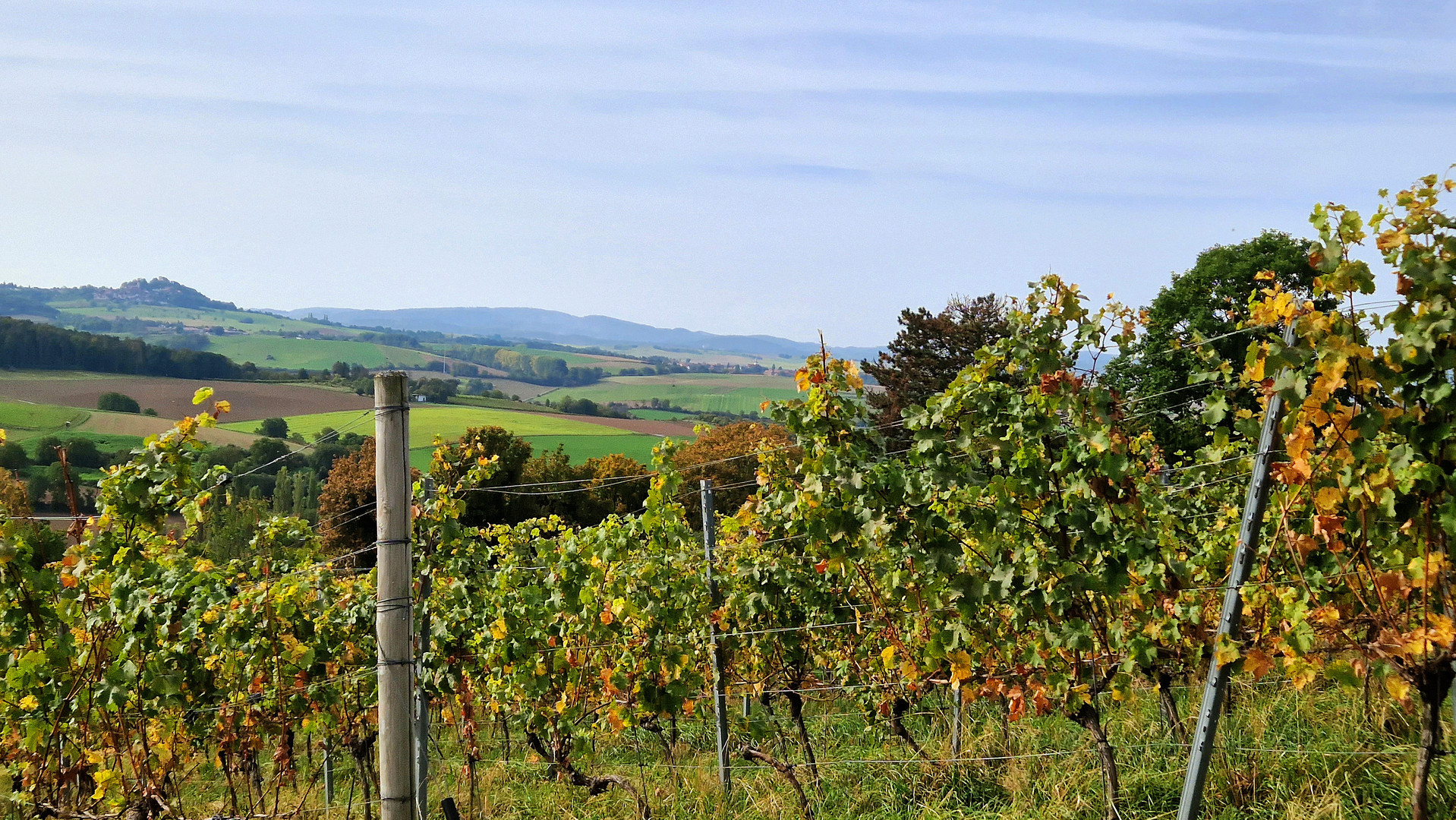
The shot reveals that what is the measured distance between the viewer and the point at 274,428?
48.8 m

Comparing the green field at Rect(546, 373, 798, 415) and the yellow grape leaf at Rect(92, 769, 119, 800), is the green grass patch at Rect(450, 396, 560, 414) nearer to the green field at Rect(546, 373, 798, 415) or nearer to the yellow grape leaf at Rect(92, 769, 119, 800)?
the green field at Rect(546, 373, 798, 415)

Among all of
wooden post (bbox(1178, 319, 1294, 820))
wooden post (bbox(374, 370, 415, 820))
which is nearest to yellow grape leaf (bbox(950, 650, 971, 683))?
wooden post (bbox(1178, 319, 1294, 820))

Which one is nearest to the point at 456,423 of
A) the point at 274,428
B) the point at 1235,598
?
the point at 274,428

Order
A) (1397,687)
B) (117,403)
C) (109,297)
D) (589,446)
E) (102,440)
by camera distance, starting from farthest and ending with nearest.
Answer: (109,297)
(117,403)
(589,446)
(102,440)
(1397,687)

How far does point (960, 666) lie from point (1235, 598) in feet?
3.67

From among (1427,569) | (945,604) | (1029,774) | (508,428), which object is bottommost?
(508,428)

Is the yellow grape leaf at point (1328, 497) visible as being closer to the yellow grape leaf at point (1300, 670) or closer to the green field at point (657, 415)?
the yellow grape leaf at point (1300, 670)

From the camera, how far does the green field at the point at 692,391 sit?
8431 cm

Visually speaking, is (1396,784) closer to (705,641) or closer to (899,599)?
(899,599)

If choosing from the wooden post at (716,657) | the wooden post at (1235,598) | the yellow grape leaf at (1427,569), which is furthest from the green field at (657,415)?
the yellow grape leaf at (1427,569)

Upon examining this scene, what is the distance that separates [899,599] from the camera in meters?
3.79

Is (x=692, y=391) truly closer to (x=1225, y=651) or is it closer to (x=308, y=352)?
(x=308, y=352)

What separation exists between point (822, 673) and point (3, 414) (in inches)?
2278

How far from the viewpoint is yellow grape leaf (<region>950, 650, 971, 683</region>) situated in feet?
11.8
